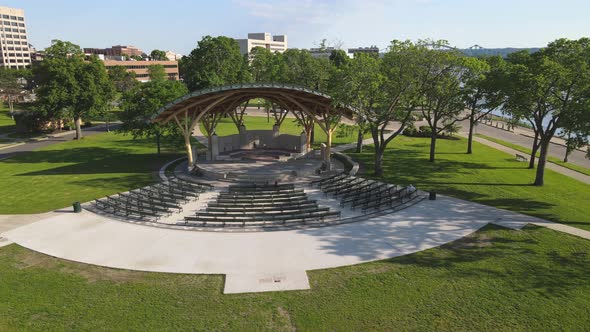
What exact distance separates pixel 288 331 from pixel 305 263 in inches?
178

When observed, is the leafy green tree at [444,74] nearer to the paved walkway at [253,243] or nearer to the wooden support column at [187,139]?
the paved walkway at [253,243]

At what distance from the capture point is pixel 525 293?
541 inches

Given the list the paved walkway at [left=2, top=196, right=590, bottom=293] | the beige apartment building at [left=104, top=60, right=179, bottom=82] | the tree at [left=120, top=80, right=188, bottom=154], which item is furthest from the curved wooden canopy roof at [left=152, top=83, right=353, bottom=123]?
the beige apartment building at [left=104, top=60, right=179, bottom=82]

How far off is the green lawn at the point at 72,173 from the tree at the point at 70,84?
15.1 feet

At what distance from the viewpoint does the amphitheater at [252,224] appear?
53.8 ft

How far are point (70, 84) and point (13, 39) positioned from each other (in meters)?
141

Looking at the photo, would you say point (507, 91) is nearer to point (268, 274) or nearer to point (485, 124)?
point (268, 274)

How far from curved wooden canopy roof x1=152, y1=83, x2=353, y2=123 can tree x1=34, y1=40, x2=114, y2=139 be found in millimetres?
22095

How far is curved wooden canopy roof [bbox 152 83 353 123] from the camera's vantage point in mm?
27719

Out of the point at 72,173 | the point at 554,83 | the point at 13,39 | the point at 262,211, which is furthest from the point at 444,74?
the point at 13,39

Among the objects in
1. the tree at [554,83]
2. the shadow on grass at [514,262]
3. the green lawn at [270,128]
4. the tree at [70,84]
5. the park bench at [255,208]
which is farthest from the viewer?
the green lawn at [270,128]

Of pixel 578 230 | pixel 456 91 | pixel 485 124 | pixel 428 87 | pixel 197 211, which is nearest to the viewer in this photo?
pixel 578 230

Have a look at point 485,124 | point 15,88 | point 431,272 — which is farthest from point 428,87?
point 15,88

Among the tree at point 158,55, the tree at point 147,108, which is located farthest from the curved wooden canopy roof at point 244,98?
the tree at point 158,55
